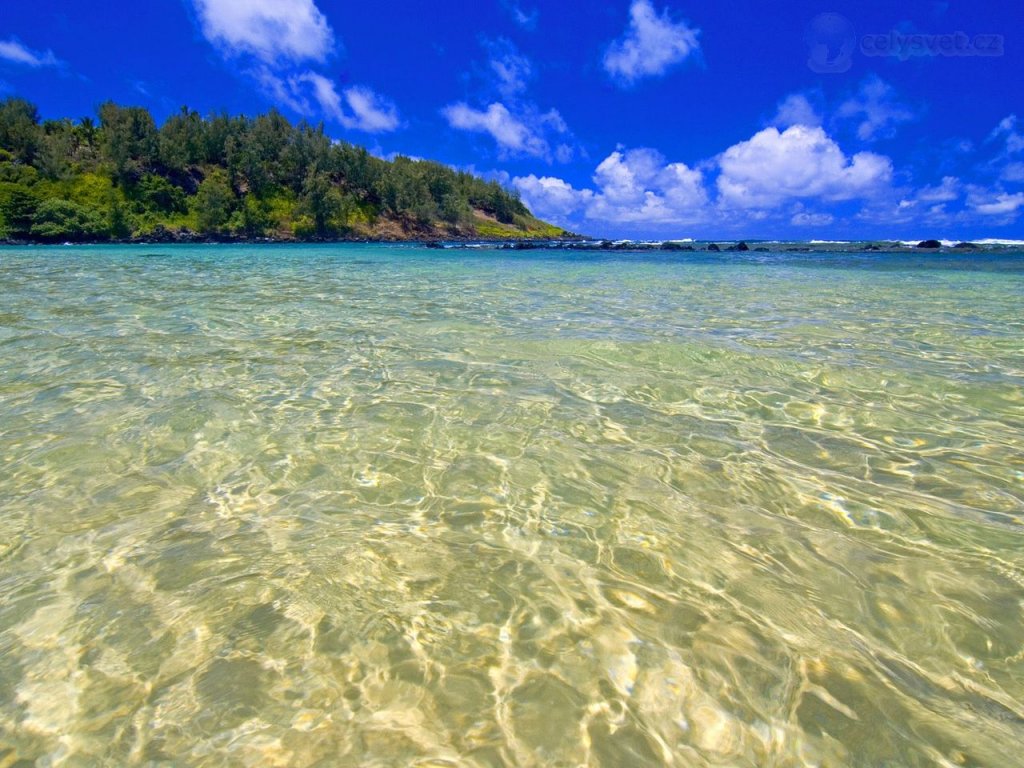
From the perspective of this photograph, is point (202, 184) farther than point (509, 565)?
Yes

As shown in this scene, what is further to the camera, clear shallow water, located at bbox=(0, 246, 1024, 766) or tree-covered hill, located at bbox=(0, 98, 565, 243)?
tree-covered hill, located at bbox=(0, 98, 565, 243)

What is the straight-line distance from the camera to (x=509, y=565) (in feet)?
9.37

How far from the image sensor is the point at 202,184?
98.6m

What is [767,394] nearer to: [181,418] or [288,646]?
[288,646]

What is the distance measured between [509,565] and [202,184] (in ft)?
391

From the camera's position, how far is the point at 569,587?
2680 millimetres

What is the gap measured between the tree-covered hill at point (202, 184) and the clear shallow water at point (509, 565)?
314 ft

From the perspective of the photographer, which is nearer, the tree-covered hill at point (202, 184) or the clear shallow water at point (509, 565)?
the clear shallow water at point (509, 565)

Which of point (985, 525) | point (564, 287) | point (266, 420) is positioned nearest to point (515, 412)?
point (266, 420)

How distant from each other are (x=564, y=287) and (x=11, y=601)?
17.2 metres

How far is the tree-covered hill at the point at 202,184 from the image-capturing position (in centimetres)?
8194

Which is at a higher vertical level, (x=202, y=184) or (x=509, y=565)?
(x=202, y=184)

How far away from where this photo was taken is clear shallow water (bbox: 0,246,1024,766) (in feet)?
6.27

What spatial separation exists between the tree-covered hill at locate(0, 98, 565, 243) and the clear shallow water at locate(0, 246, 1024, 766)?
95.7 m
